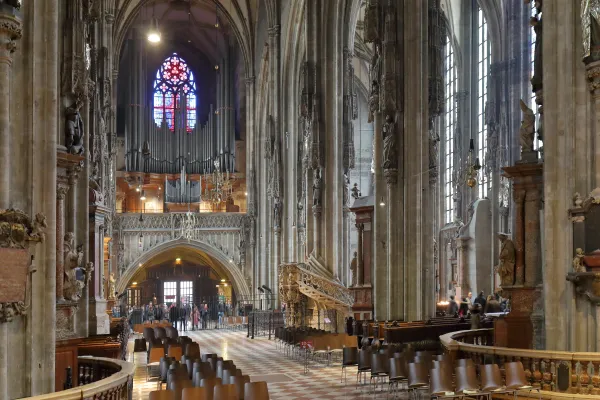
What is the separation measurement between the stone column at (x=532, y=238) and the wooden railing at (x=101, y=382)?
6.94 metres

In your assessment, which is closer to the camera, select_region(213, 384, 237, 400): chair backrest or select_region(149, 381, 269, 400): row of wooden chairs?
select_region(149, 381, 269, 400): row of wooden chairs

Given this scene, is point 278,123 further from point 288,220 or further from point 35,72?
point 35,72

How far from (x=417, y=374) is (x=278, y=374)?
6562 mm

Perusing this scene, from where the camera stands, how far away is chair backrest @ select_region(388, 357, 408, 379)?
11.6m

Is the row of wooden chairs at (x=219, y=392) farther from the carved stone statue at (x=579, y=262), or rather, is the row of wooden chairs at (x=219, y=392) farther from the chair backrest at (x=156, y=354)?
the chair backrest at (x=156, y=354)

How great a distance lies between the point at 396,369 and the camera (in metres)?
11.6

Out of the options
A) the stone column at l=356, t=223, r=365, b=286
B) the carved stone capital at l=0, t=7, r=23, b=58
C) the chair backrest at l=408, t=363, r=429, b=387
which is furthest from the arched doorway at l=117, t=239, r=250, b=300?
the carved stone capital at l=0, t=7, r=23, b=58

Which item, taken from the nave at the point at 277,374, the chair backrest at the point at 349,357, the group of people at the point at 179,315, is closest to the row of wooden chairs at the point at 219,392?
the nave at the point at 277,374

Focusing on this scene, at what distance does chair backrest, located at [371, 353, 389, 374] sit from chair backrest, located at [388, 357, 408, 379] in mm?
777

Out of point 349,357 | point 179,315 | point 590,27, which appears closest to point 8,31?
point 590,27

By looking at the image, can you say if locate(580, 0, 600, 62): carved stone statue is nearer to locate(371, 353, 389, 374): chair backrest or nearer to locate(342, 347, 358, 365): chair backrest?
locate(371, 353, 389, 374): chair backrest

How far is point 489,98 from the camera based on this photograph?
30344 millimetres

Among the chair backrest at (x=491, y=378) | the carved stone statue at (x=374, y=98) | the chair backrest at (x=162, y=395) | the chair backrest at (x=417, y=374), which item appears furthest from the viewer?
the carved stone statue at (x=374, y=98)

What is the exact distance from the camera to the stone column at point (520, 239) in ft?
43.8
